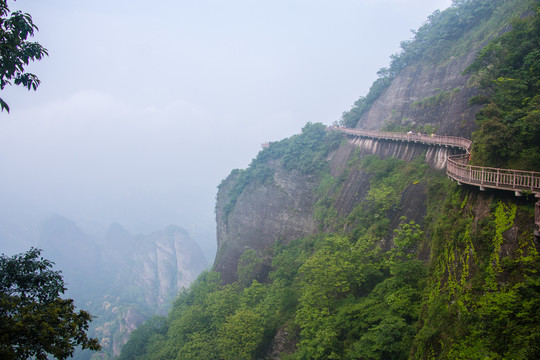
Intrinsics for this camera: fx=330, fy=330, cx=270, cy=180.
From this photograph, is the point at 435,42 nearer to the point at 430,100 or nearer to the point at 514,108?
the point at 430,100

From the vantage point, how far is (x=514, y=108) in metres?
13.8

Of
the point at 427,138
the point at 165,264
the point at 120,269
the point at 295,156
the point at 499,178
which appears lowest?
the point at 120,269

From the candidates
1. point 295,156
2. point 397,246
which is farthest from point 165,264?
point 397,246

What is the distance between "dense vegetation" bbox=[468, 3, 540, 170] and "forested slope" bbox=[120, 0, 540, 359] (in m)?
0.06

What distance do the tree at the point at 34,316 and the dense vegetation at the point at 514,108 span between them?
14058mm

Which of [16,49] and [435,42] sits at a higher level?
[435,42]

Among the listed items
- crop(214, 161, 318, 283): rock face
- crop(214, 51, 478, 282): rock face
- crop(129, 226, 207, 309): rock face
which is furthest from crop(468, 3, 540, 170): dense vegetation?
crop(129, 226, 207, 309): rock face

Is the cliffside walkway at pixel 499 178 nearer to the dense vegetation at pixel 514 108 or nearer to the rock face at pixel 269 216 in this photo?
the dense vegetation at pixel 514 108

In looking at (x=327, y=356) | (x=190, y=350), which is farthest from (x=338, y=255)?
(x=190, y=350)

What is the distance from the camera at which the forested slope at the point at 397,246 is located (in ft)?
32.5

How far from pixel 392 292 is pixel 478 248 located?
18.8 feet

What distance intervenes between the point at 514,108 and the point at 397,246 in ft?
29.9

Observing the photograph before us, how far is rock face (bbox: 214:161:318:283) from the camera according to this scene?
37312 millimetres

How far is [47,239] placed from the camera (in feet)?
468
